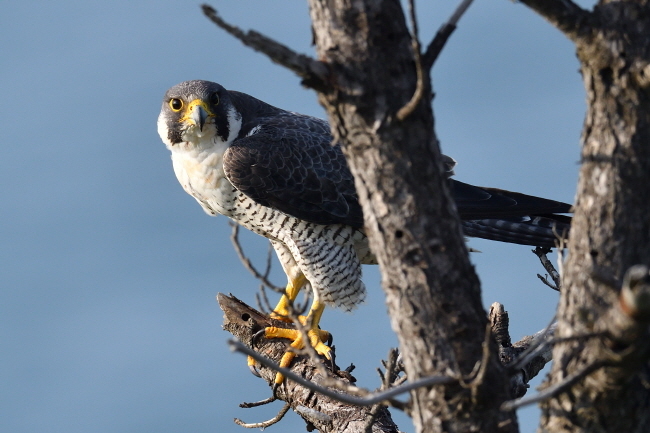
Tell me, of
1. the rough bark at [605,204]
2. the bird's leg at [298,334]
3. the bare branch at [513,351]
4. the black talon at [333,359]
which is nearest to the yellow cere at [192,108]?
the bird's leg at [298,334]

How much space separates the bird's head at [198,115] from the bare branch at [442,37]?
407 cm

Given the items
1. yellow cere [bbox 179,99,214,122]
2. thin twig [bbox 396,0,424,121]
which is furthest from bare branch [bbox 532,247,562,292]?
thin twig [bbox 396,0,424,121]

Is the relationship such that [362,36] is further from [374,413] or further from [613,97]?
[374,413]

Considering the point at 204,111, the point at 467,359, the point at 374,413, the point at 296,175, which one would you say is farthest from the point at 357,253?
the point at 467,359

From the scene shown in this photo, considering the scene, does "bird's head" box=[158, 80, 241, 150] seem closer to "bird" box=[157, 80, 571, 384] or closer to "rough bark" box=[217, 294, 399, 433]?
"bird" box=[157, 80, 571, 384]

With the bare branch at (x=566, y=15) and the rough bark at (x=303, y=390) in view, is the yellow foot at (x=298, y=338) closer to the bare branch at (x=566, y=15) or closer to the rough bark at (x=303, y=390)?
the rough bark at (x=303, y=390)

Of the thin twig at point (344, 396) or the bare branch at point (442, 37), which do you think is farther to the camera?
the bare branch at point (442, 37)

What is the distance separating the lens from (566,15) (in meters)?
2.82

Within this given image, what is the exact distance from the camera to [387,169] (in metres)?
2.99

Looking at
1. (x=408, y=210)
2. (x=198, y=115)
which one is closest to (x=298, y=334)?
(x=198, y=115)

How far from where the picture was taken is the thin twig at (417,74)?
8.37ft

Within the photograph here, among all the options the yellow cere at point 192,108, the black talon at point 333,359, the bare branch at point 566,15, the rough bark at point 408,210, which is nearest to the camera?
the bare branch at point 566,15

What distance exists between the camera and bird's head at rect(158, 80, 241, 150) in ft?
22.3

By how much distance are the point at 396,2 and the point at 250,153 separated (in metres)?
3.86
